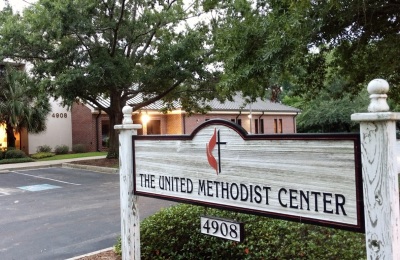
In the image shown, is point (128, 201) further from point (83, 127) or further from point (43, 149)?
point (83, 127)

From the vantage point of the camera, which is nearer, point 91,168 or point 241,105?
point 91,168

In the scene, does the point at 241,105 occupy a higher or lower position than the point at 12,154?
higher

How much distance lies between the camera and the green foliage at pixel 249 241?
12.7 ft

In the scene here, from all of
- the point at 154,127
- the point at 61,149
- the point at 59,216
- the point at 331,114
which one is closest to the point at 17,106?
the point at 61,149

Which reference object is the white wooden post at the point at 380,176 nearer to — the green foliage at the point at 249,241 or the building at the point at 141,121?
the green foliage at the point at 249,241

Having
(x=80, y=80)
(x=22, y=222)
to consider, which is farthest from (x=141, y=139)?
(x=80, y=80)

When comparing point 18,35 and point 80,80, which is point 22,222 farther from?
point 18,35

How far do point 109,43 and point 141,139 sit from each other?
50.8 ft

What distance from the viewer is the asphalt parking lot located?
602 centimetres

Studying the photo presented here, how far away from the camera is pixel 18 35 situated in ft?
52.4

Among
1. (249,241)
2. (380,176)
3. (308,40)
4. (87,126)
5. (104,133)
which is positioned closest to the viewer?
(380,176)

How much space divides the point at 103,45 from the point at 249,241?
613 inches

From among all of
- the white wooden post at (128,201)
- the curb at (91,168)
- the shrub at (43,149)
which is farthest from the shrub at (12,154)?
the white wooden post at (128,201)

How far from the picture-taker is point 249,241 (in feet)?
13.8
